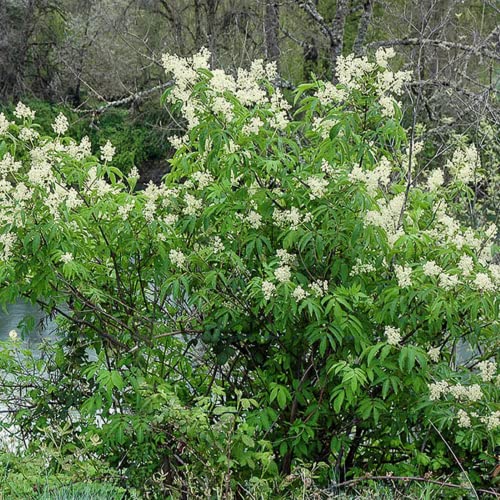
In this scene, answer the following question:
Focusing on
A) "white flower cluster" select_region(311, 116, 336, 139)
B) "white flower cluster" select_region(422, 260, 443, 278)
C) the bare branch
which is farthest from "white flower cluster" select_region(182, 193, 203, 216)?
the bare branch

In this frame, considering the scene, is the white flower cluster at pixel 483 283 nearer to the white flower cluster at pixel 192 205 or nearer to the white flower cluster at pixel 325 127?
the white flower cluster at pixel 325 127

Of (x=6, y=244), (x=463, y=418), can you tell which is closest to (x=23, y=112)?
(x=6, y=244)

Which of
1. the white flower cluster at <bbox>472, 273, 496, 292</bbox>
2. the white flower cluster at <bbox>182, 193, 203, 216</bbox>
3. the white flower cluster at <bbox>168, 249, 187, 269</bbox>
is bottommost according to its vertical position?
the white flower cluster at <bbox>168, 249, 187, 269</bbox>

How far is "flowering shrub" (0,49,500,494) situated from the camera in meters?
4.40

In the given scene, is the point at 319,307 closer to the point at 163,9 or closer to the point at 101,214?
the point at 101,214

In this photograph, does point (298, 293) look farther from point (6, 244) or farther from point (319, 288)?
point (6, 244)

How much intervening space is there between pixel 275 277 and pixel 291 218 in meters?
0.30

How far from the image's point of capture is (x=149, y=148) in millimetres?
24000

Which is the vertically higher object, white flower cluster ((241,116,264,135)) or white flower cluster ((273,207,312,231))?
white flower cluster ((241,116,264,135))

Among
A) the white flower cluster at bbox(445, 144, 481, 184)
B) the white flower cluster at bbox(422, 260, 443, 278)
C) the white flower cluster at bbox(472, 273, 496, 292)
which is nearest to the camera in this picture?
the white flower cluster at bbox(472, 273, 496, 292)

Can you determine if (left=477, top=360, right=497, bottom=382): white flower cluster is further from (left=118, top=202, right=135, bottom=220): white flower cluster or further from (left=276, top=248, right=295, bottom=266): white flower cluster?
(left=118, top=202, right=135, bottom=220): white flower cluster

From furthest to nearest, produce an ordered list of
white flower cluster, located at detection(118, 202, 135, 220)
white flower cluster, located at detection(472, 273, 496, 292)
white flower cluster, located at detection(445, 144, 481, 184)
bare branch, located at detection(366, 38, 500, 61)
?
bare branch, located at detection(366, 38, 500, 61), white flower cluster, located at detection(445, 144, 481, 184), white flower cluster, located at detection(118, 202, 135, 220), white flower cluster, located at detection(472, 273, 496, 292)

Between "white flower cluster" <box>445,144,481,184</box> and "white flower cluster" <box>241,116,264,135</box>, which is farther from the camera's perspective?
"white flower cluster" <box>445,144,481,184</box>

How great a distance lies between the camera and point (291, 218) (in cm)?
445
